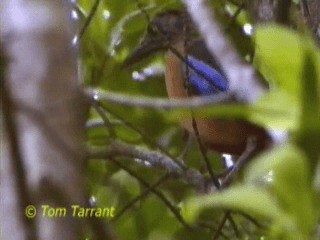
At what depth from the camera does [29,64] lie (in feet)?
1.36

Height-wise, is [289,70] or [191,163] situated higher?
[289,70]

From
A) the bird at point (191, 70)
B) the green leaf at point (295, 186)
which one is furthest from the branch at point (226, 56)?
the green leaf at point (295, 186)

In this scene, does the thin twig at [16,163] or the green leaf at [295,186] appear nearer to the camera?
the green leaf at [295,186]

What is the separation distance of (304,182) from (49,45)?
24 centimetres

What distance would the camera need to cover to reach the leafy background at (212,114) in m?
0.25

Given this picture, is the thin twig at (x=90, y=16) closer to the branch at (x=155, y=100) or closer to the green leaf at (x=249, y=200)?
the branch at (x=155, y=100)

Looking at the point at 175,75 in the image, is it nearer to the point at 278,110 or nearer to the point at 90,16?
the point at 90,16

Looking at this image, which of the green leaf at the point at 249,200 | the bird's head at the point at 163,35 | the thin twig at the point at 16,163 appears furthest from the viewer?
the bird's head at the point at 163,35

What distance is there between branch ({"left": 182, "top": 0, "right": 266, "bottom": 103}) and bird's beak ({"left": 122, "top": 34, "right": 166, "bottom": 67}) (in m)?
0.04

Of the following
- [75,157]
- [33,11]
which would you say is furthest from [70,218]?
[33,11]

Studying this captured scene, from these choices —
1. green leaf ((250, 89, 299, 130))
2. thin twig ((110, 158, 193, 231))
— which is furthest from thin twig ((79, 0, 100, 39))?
green leaf ((250, 89, 299, 130))

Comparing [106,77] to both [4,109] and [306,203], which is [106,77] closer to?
[4,109]

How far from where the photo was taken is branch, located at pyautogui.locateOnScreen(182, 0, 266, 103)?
391 millimetres

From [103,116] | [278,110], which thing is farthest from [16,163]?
[278,110]
